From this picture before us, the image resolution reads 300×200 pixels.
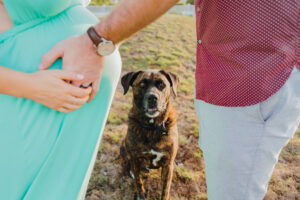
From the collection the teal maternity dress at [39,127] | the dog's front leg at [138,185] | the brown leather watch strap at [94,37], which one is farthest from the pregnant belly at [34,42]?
the dog's front leg at [138,185]

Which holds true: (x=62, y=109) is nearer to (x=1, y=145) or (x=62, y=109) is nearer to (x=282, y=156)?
(x=1, y=145)

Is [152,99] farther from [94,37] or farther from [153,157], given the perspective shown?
[94,37]

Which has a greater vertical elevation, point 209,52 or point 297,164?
point 209,52

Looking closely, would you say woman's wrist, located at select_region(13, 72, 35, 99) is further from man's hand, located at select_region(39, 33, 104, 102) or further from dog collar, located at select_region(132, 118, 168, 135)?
dog collar, located at select_region(132, 118, 168, 135)

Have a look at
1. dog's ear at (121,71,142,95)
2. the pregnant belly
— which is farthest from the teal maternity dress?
dog's ear at (121,71,142,95)

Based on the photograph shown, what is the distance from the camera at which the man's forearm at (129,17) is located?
977mm

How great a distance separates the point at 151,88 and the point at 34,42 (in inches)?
83.5

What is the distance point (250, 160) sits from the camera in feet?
4.01

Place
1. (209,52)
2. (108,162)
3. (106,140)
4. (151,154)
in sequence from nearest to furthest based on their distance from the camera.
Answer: (209,52)
(151,154)
(108,162)
(106,140)

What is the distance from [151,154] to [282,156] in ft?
8.05

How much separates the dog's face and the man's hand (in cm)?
191

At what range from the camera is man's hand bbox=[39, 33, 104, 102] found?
1.12 meters

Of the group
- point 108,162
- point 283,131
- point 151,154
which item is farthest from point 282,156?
point 283,131

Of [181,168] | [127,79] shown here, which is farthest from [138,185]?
[127,79]
